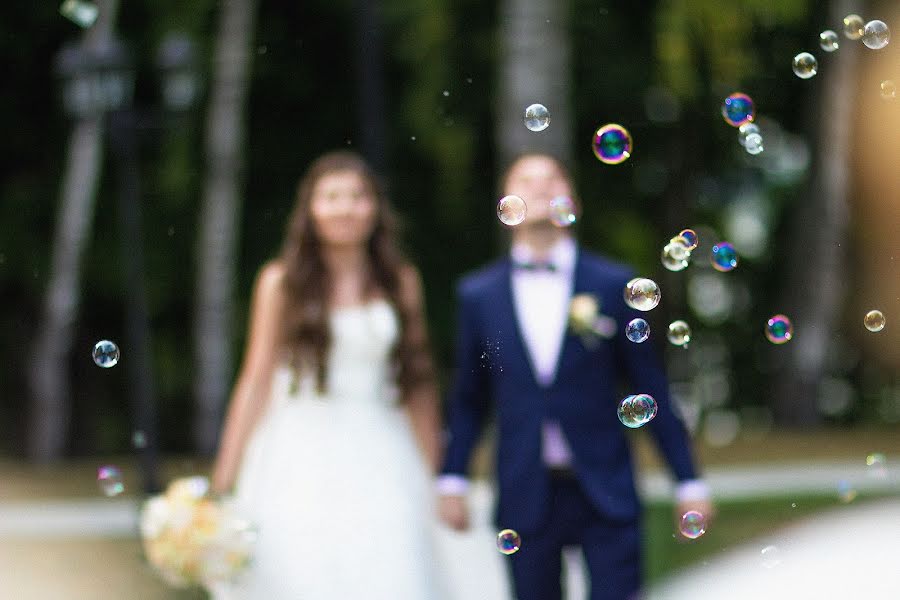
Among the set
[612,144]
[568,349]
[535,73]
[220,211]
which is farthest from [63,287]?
[568,349]

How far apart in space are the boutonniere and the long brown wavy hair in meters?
0.93

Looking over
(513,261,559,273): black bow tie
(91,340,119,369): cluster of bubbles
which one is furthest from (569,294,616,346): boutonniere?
(91,340,119,369): cluster of bubbles

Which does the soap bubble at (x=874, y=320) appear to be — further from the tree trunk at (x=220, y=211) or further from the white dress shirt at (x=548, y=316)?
the tree trunk at (x=220, y=211)

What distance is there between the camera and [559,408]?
3.93 metres

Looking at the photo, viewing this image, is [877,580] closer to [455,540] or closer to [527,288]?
[527,288]

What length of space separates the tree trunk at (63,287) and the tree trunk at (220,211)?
1.15m

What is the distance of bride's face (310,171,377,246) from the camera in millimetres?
4664

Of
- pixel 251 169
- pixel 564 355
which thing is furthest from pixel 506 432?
pixel 251 169

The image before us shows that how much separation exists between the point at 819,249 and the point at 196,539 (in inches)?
463

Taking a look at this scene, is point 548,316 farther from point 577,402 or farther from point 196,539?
point 196,539

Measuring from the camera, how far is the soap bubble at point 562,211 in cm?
388

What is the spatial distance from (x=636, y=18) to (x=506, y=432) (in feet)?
30.7

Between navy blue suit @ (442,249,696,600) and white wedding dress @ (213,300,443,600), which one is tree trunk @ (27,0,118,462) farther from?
navy blue suit @ (442,249,696,600)

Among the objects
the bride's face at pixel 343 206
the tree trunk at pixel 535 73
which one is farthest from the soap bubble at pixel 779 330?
the tree trunk at pixel 535 73
